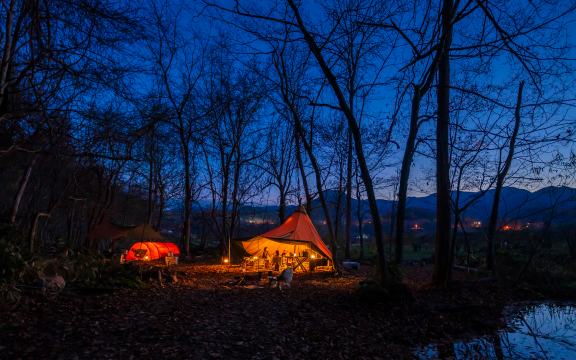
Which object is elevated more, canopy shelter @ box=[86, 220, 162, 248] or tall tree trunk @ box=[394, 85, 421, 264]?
tall tree trunk @ box=[394, 85, 421, 264]

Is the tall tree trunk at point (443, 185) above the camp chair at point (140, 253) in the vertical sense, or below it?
above

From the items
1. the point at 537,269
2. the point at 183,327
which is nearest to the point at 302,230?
the point at 537,269

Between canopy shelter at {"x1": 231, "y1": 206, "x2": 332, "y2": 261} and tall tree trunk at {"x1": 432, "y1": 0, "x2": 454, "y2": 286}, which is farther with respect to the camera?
canopy shelter at {"x1": 231, "y1": 206, "x2": 332, "y2": 261}

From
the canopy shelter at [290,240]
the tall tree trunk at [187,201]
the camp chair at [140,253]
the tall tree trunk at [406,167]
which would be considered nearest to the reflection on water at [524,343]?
the tall tree trunk at [406,167]

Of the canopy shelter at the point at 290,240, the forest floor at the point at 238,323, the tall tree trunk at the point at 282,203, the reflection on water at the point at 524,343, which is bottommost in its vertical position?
the reflection on water at the point at 524,343

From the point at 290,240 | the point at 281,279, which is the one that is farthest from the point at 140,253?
the point at 281,279

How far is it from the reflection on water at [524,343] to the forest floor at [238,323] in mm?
246

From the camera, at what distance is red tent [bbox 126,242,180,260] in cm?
1419

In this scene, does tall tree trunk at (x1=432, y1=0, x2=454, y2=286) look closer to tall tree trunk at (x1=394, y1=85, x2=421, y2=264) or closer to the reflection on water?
tall tree trunk at (x1=394, y1=85, x2=421, y2=264)

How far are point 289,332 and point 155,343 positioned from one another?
1.83 m

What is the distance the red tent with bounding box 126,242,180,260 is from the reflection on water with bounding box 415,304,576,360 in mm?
12651

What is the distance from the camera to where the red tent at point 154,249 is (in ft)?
46.5

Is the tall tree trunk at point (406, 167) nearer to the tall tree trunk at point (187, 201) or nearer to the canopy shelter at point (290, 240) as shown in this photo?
the canopy shelter at point (290, 240)

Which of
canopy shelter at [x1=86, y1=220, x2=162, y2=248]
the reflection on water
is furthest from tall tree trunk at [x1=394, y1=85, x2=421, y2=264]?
canopy shelter at [x1=86, y1=220, x2=162, y2=248]
